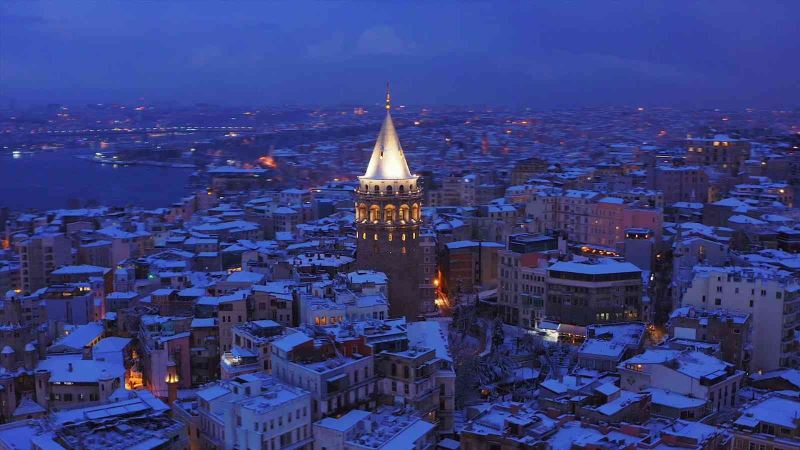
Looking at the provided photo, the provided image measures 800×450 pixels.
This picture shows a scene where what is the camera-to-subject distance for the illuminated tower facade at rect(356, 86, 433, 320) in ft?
69.4

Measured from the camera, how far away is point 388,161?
839 inches

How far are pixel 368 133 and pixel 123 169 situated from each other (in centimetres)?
2381

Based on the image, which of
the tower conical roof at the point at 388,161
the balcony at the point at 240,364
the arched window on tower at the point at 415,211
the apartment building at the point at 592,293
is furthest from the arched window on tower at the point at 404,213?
the balcony at the point at 240,364

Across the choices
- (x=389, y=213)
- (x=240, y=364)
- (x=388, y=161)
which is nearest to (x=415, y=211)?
(x=389, y=213)

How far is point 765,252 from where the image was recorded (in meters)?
24.7

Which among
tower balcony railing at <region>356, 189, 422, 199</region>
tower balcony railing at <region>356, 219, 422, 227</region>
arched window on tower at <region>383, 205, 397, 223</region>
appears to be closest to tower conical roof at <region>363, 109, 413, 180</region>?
tower balcony railing at <region>356, 189, 422, 199</region>

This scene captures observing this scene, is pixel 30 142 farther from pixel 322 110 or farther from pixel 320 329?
pixel 320 329

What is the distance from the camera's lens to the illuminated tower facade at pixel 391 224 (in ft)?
69.4

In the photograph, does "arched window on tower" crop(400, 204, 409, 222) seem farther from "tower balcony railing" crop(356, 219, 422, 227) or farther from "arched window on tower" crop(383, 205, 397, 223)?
"arched window on tower" crop(383, 205, 397, 223)

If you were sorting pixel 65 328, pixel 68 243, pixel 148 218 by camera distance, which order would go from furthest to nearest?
pixel 148 218
pixel 68 243
pixel 65 328

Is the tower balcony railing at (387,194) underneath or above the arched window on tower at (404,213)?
above

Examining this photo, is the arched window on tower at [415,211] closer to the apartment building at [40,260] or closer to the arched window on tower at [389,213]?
→ the arched window on tower at [389,213]

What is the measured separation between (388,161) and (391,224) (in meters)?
1.51

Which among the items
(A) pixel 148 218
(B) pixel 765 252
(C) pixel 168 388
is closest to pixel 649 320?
(B) pixel 765 252
